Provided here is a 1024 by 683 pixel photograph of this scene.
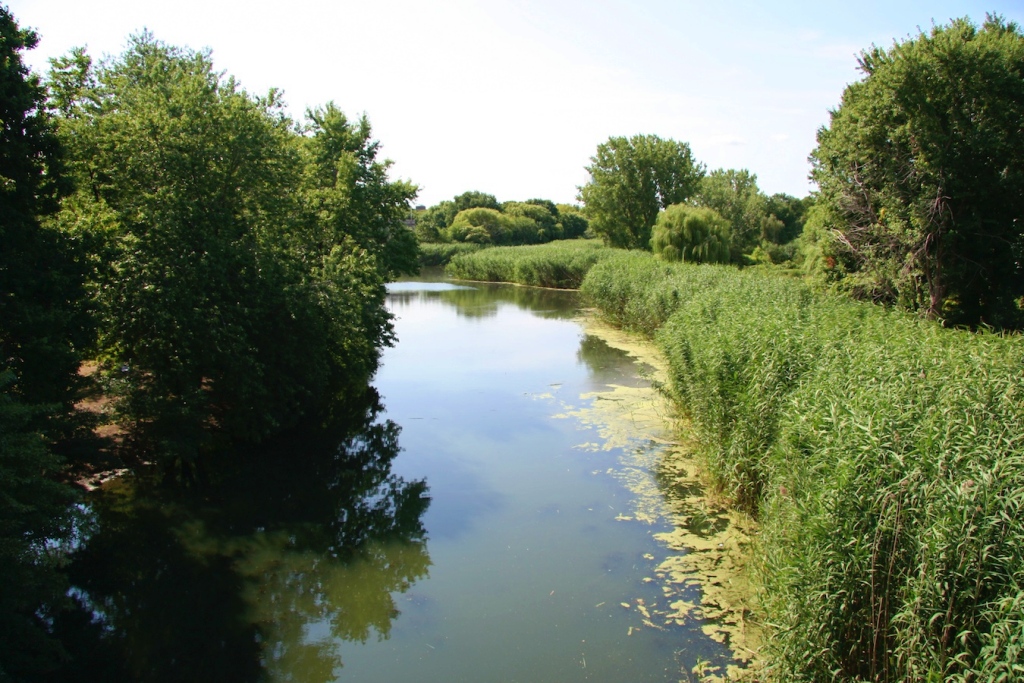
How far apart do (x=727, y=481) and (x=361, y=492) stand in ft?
15.4

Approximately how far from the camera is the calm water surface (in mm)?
5742

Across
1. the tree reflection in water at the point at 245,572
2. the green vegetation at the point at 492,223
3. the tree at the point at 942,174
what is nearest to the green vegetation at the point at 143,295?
the tree reflection in water at the point at 245,572

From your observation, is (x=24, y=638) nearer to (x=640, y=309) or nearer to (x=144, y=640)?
(x=144, y=640)

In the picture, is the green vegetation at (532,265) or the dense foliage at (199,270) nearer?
the dense foliage at (199,270)

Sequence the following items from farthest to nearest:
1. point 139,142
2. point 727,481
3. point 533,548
Result: point 139,142
point 727,481
point 533,548

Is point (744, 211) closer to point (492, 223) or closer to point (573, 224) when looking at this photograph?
point (492, 223)

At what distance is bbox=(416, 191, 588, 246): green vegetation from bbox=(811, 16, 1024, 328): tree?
40.3 meters

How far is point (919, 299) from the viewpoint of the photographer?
1510 cm

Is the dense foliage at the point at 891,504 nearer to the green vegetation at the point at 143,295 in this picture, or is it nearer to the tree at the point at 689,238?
the green vegetation at the point at 143,295

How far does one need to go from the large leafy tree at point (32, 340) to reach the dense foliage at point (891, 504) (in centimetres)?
509

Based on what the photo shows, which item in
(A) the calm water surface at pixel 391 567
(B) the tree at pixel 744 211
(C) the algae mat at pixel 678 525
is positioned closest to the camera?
(A) the calm water surface at pixel 391 567

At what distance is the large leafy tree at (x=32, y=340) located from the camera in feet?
16.1

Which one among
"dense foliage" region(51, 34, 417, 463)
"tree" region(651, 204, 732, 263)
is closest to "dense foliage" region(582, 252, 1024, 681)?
"dense foliage" region(51, 34, 417, 463)

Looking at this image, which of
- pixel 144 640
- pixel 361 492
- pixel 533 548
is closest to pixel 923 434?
pixel 533 548
